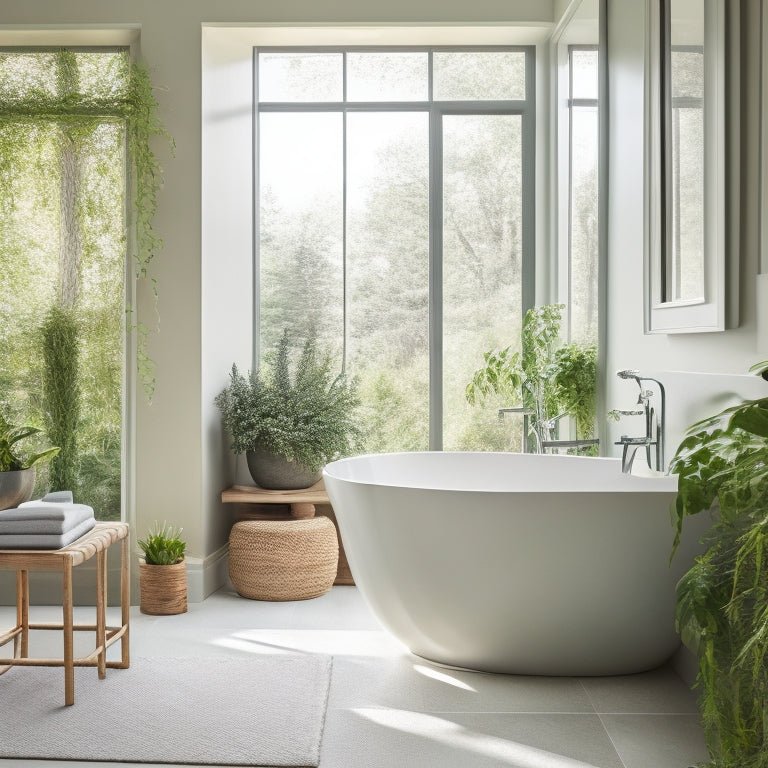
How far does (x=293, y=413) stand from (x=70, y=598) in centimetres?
165

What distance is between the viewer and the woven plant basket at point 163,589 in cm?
341

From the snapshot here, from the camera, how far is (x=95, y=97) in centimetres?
366

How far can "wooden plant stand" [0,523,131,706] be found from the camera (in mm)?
2354

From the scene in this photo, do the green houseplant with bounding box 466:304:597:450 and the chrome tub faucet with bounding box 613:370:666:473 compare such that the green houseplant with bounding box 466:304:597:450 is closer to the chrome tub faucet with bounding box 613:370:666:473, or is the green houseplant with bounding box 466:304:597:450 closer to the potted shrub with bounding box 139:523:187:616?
the chrome tub faucet with bounding box 613:370:666:473

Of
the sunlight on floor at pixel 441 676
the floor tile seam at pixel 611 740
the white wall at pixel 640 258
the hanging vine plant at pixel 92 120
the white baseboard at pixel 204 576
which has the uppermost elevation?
the hanging vine plant at pixel 92 120

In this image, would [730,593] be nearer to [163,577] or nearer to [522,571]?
[522,571]

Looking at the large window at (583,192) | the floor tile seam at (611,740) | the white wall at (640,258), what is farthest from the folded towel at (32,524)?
the large window at (583,192)

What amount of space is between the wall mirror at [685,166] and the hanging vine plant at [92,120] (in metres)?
2.11

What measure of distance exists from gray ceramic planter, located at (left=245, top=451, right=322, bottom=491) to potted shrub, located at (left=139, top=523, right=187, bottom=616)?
1.82 ft

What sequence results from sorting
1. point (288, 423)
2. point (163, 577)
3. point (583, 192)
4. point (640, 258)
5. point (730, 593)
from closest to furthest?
1. point (730, 593)
2. point (640, 258)
3. point (163, 577)
4. point (583, 192)
5. point (288, 423)

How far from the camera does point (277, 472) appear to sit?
388 cm

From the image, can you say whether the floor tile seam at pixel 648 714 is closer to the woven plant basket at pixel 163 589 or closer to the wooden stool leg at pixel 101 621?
the wooden stool leg at pixel 101 621

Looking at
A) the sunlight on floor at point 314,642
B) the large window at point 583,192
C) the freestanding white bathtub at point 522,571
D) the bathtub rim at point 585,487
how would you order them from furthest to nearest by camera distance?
the large window at point 583,192 → the sunlight on floor at point 314,642 → the bathtub rim at point 585,487 → the freestanding white bathtub at point 522,571

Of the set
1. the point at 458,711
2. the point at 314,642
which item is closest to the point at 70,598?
the point at 314,642
